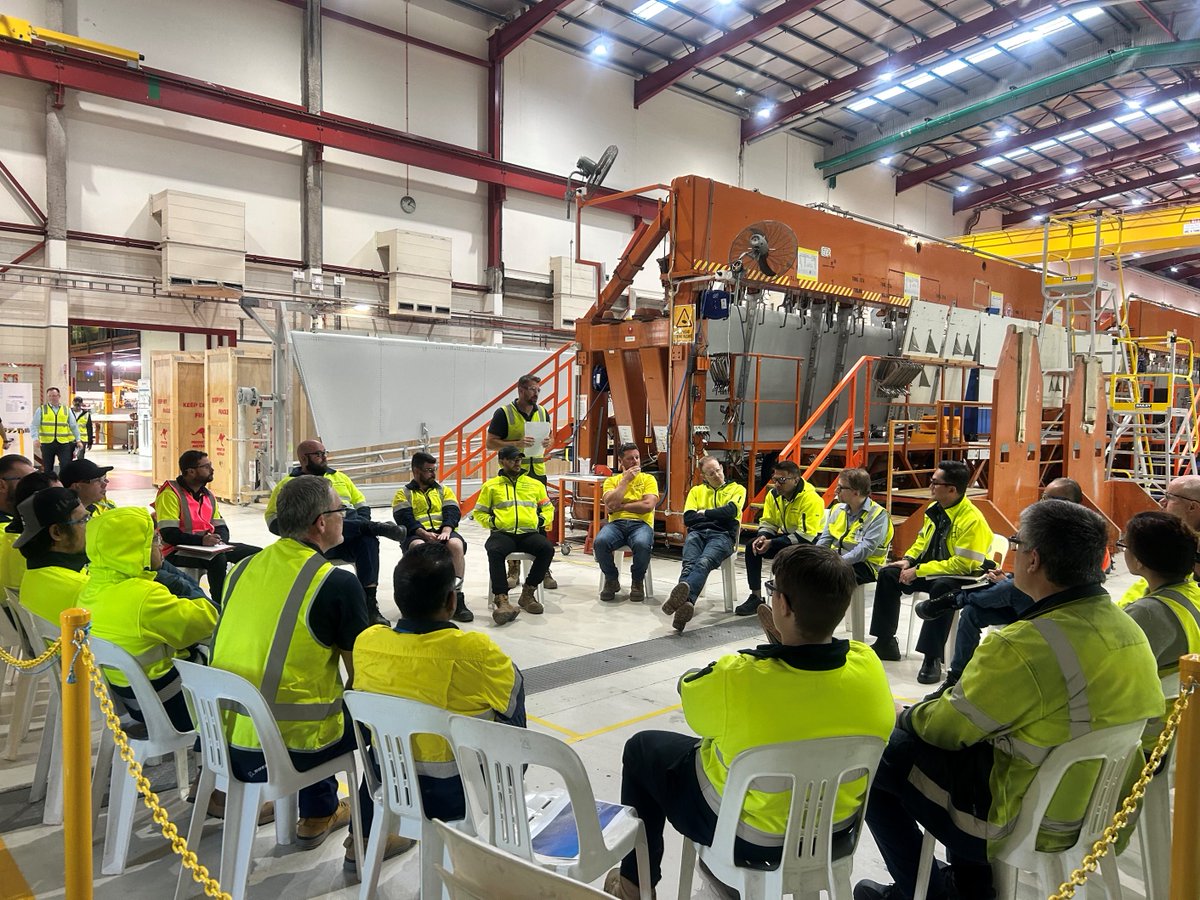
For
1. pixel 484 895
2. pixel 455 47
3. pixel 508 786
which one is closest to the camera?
pixel 484 895

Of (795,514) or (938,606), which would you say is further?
(795,514)

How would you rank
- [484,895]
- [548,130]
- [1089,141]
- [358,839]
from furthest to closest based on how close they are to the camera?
[1089,141] → [548,130] → [358,839] → [484,895]

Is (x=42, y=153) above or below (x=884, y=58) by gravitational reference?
below

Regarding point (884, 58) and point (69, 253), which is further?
point (884, 58)

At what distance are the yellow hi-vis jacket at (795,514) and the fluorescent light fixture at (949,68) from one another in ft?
45.6

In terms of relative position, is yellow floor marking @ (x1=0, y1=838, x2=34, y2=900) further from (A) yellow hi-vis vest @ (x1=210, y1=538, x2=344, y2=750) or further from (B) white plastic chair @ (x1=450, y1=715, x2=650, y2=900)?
(B) white plastic chair @ (x1=450, y1=715, x2=650, y2=900)

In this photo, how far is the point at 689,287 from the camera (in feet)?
27.0

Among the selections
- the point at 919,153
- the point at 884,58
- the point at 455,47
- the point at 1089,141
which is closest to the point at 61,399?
the point at 455,47

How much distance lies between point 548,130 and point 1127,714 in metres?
16.5

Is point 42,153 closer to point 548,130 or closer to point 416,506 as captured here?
point 548,130

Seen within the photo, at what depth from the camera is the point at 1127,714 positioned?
199 cm

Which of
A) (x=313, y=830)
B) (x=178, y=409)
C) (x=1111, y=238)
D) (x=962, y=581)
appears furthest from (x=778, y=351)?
(x=178, y=409)

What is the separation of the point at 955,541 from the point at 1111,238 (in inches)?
447

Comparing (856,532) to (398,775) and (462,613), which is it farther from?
(398,775)
